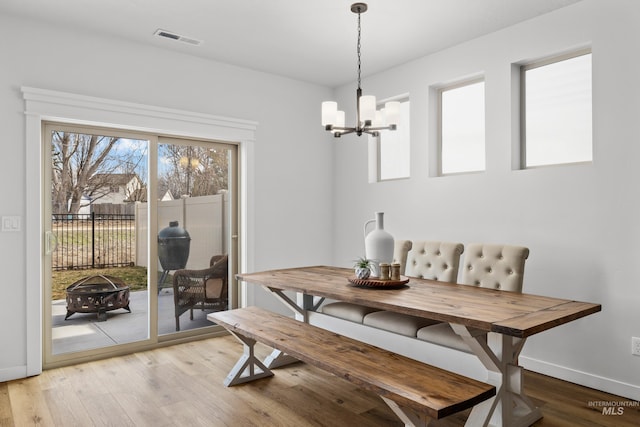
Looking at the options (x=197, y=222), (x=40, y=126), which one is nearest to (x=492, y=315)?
(x=197, y=222)

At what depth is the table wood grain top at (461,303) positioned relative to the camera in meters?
1.91

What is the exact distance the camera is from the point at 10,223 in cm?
320

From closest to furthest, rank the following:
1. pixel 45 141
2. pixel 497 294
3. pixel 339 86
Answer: pixel 497 294 < pixel 45 141 < pixel 339 86

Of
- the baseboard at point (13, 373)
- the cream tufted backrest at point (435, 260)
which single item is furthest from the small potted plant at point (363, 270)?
the baseboard at point (13, 373)

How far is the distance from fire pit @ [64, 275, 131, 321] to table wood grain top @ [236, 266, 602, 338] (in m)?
1.41

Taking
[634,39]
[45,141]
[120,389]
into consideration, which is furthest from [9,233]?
[634,39]

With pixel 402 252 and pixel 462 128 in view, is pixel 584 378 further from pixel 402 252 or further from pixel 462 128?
pixel 462 128

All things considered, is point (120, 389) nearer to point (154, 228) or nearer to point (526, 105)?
point (154, 228)

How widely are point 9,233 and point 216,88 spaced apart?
2103mm

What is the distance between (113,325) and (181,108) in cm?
198

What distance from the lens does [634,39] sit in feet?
9.22

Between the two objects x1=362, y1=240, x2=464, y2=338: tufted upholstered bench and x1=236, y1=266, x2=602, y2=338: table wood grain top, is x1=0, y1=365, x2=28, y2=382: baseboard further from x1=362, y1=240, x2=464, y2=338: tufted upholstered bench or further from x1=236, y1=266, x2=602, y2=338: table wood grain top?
x1=362, y1=240, x2=464, y2=338: tufted upholstered bench

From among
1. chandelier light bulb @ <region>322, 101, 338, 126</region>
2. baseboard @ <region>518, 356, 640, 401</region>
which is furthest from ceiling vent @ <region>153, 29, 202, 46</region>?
baseboard @ <region>518, 356, 640, 401</region>

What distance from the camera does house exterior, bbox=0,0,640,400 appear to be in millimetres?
2889
